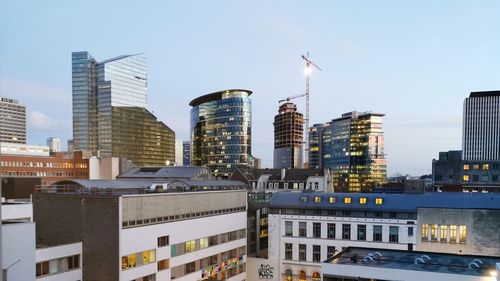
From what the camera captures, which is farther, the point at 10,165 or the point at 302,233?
the point at 10,165

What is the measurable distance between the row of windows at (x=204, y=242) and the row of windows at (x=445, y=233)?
31.1 m

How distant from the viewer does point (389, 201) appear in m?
64.3

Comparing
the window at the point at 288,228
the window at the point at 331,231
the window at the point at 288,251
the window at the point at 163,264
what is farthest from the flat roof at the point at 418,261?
the window at the point at 288,251

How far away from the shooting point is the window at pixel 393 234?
63.2m

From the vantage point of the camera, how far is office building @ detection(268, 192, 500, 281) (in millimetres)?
58969

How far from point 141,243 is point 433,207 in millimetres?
44169

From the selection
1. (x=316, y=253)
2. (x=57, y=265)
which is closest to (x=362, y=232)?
(x=316, y=253)

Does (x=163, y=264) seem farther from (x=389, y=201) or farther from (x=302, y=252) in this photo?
(x=389, y=201)

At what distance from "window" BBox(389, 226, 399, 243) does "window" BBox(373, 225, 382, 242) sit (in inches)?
61.0

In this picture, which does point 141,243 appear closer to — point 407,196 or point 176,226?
point 176,226

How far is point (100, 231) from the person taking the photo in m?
46.3

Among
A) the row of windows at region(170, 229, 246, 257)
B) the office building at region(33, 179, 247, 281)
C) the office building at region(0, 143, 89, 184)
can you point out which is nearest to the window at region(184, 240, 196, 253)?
the row of windows at region(170, 229, 246, 257)

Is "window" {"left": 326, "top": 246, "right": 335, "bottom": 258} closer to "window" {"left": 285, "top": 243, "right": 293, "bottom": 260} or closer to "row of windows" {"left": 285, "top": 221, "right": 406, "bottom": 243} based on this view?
"row of windows" {"left": 285, "top": 221, "right": 406, "bottom": 243}

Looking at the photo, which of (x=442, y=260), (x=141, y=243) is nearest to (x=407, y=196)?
(x=442, y=260)
